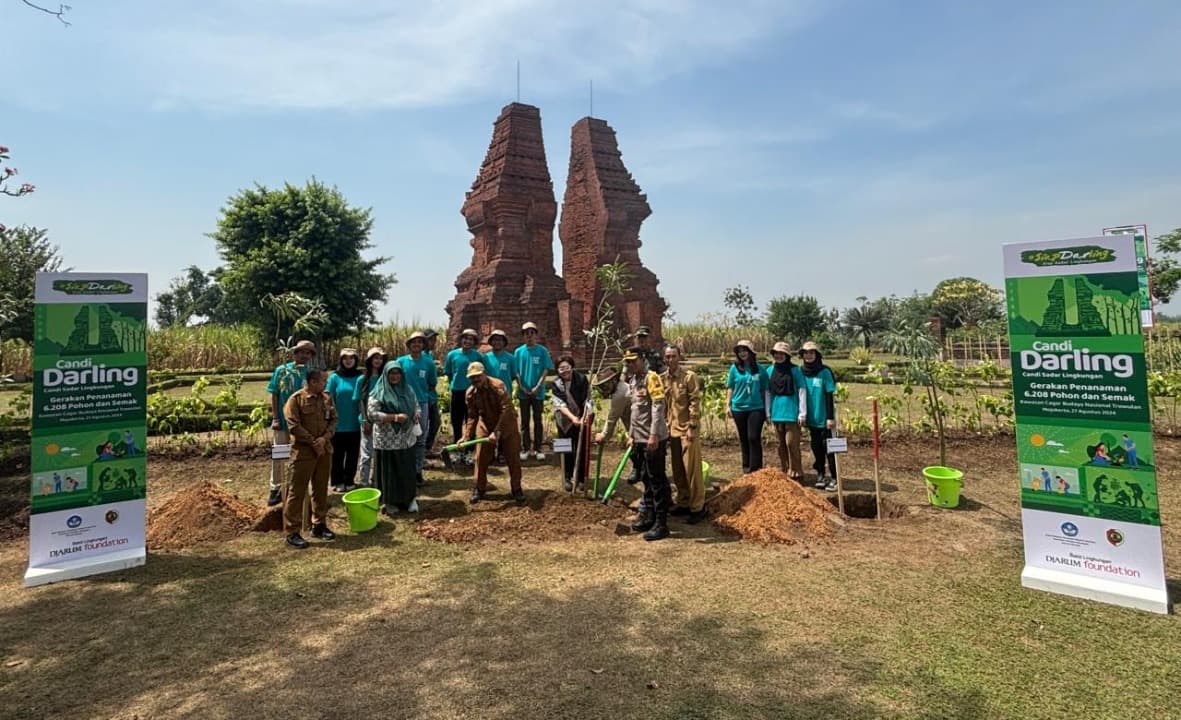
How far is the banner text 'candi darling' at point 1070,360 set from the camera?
137 inches

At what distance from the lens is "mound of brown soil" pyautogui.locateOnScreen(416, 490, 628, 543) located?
4.89m

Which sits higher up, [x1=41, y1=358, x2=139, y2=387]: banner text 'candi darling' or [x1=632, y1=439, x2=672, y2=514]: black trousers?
[x1=41, y1=358, x2=139, y2=387]: banner text 'candi darling'

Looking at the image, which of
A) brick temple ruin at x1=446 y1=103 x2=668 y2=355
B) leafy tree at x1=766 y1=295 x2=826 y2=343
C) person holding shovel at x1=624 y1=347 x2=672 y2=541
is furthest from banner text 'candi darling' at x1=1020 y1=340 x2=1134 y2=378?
leafy tree at x1=766 y1=295 x2=826 y2=343

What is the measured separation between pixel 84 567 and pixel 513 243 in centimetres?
A: 1465

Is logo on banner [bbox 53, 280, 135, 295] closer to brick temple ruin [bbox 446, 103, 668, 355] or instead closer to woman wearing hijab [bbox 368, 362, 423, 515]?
woman wearing hijab [bbox 368, 362, 423, 515]

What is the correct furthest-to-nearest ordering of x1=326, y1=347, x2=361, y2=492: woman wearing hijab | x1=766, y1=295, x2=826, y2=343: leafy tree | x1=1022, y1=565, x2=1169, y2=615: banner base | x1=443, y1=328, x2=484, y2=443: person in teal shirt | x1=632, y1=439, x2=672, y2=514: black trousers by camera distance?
x1=766, y1=295, x2=826, y2=343: leafy tree
x1=443, y1=328, x2=484, y2=443: person in teal shirt
x1=326, y1=347, x2=361, y2=492: woman wearing hijab
x1=632, y1=439, x2=672, y2=514: black trousers
x1=1022, y1=565, x2=1169, y2=615: banner base

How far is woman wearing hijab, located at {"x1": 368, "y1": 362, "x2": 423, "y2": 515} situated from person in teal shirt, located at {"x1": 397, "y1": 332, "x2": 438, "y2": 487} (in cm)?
87

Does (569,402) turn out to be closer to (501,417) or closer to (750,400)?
(501,417)

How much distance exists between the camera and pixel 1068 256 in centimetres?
364

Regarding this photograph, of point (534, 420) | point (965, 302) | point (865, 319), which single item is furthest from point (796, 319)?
point (534, 420)

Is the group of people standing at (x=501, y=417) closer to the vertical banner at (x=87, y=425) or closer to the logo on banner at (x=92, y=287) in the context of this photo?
the vertical banner at (x=87, y=425)

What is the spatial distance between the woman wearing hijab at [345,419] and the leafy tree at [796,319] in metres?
32.5

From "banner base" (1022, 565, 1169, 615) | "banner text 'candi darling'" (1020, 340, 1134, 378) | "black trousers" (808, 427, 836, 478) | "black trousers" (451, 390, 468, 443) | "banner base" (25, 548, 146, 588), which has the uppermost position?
"banner text 'candi darling'" (1020, 340, 1134, 378)

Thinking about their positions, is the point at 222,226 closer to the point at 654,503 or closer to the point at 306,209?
the point at 306,209
